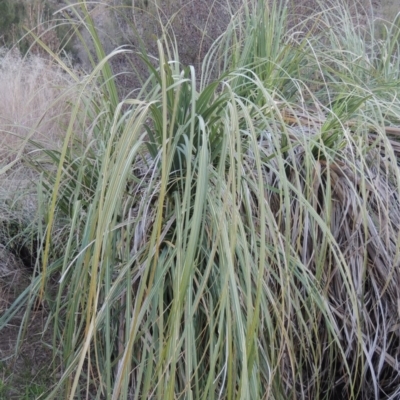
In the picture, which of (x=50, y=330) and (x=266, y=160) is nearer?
(x=266, y=160)

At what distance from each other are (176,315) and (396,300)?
984 mm

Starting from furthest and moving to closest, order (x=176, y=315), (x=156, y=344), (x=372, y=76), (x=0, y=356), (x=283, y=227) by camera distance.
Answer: (x=372, y=76) < (x=0, y=356) < (x=283, y=227) < (x=156, y=344) < (x=176, y=315)

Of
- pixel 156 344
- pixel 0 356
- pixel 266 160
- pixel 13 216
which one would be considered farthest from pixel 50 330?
pixel 266 160

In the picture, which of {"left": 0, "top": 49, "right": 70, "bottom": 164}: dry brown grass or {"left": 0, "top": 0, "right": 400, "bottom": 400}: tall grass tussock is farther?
{"left": 0, "top": 49, "right": 70, "bottom": 164}: dry brown grass

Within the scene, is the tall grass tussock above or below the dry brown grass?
above

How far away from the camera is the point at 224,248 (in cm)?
180

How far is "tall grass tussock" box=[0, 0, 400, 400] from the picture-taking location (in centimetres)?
177

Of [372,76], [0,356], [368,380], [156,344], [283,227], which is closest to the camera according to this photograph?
[156,344]

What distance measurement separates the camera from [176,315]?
1.62 meters

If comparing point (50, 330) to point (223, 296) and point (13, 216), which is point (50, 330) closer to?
point (13, 216)

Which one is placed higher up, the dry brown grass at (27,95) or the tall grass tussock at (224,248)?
the tall grass tussock at (224,248)

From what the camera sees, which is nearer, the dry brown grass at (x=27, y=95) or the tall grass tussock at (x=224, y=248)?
the tall grass tussock at (x=224, y=248)

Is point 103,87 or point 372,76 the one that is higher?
point 103,87

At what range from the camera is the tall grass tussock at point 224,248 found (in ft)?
5.80
